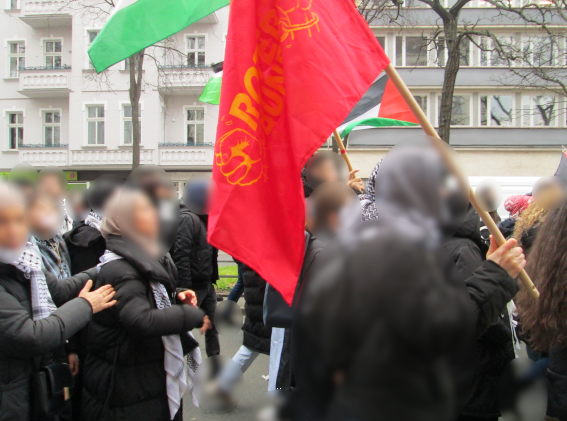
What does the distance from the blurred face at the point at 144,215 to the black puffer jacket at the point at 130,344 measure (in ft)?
1.20

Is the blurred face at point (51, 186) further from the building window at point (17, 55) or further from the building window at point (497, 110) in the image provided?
the building window at point (17, 55)

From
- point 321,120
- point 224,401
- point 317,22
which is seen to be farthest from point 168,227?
point 224,401

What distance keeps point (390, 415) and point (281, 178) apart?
149cm

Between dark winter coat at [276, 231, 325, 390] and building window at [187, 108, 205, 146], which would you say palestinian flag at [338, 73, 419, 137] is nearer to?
dark winter coat at [276, 231, 325, 390]

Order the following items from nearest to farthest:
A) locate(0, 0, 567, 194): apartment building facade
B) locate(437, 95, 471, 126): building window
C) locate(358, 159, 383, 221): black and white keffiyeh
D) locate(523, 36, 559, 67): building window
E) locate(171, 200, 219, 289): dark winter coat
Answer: locate(358, 159, 383, 221): black and white keffiyeh < locate(171, 200, 219, 289): dark winter coat < locate(523, 36, 559, 67): building window < locate(0, 0, 567, 194): apartment building facade < locate(437, 95, 471, 126): building window

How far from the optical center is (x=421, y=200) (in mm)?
762

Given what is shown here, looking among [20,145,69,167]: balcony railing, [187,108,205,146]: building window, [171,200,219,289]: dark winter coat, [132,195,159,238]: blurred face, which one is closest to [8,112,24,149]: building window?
[20,145,69,167]: balcony railing

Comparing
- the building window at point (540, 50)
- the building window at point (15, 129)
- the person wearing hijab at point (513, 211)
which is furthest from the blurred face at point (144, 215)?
the building window at point (15, 129)

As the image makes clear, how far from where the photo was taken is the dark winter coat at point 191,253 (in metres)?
4.37

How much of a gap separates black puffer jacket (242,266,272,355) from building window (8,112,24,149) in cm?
2441

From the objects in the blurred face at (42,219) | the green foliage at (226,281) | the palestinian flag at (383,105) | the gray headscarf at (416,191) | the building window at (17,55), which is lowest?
the green foliage at (226,281)

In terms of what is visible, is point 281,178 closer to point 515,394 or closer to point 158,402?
point 158,402

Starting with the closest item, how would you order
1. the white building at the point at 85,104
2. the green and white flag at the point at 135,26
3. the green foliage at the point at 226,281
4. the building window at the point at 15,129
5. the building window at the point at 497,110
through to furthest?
the green and white flag at the point at 135,26
the green foliage at the point at 226,281
the building window at the point at 497,110
the white building at the point at 85,104
the building window at the point at 15,129

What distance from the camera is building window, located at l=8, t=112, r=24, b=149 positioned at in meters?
24.0
